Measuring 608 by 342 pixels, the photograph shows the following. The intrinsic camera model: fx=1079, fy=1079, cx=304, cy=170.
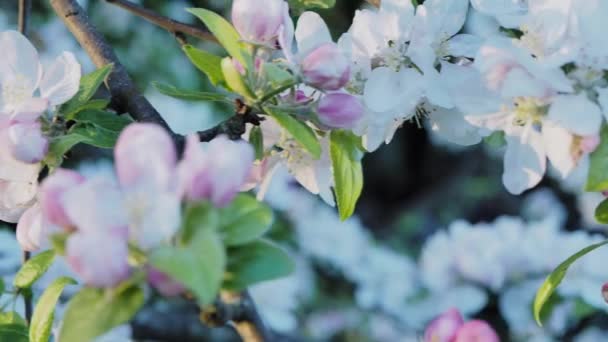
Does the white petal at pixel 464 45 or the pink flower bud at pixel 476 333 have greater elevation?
the white petal at pixel 464 45

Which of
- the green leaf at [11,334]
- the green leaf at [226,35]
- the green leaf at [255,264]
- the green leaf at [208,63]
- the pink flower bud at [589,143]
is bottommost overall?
the green leaf at [11,334]

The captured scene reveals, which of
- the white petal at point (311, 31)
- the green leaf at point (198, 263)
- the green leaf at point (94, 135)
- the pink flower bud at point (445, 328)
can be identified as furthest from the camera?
the pink flower bud at point (445, 328)

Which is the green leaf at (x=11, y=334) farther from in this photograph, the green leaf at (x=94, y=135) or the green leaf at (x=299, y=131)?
the green leaf at (x=299, y=131)

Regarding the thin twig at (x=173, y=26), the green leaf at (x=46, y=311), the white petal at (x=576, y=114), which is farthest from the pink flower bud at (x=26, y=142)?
the white petal at (x=576, y=114)

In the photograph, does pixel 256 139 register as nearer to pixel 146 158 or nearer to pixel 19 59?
pixel 19 59

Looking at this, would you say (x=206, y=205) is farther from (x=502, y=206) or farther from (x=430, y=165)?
(x=430, y=165)

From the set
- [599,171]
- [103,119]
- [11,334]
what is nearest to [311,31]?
[103,119]
